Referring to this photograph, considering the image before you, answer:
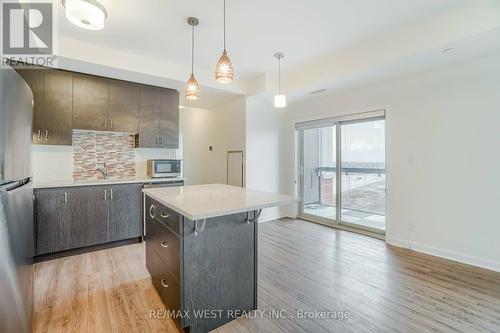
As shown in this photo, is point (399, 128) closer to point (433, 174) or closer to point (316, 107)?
point (433, 174)

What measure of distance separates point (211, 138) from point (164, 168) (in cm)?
196

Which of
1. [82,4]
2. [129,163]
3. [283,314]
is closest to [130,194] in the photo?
[129,163]

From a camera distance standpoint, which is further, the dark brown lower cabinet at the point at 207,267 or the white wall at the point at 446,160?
the white wall at the point at 446,160

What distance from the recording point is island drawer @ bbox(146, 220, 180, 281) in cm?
174

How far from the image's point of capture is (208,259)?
1.75 metres

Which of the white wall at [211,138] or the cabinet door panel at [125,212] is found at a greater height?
the white wall at [211,138]

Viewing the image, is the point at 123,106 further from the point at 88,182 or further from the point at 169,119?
the point at 88,182

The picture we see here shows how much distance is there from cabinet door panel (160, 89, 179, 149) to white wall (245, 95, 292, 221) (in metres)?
1.39

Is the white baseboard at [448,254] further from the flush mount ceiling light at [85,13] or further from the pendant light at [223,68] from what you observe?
the flush mount ceiling light at [85,13]

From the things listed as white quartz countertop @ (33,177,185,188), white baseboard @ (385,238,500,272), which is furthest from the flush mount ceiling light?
white baseboard @ (385,238,500,272)

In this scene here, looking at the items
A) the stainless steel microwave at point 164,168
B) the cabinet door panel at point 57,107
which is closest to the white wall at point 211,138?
the stainless steel microwave at point 164,168

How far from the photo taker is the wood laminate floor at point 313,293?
1.87 meters

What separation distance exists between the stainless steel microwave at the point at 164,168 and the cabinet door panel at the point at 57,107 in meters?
1.19

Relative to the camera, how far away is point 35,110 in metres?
3.14
